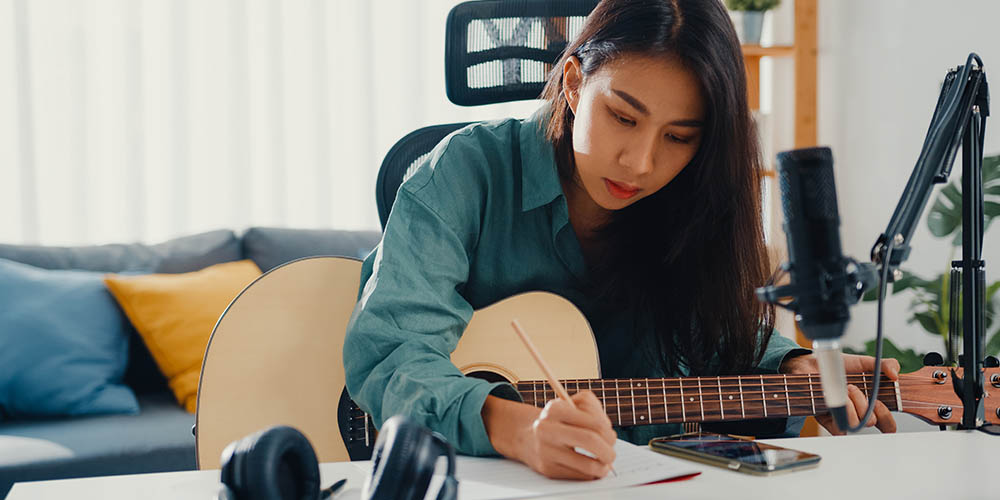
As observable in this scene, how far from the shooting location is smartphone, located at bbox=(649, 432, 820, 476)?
76cm

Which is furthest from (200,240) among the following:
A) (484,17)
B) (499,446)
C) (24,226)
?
(499,446)

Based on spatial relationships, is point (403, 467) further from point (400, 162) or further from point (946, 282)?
point (946, 282)

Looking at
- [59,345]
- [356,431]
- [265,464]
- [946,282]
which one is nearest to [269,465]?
[265,464]

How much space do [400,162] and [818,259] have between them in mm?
962

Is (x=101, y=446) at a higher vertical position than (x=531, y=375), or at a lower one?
lower

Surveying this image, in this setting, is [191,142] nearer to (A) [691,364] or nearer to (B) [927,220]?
(A) [691,364]

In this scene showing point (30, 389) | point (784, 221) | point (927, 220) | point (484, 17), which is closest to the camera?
point (784, 221)

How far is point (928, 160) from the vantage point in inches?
30.5

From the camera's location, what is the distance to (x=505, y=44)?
1434mm

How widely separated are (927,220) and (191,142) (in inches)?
89.2

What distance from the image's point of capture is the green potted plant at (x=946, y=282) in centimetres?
213

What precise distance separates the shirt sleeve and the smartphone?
0.17 meters

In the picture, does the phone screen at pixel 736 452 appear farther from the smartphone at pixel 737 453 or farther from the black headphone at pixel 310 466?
the black headphone at pixel 310 466

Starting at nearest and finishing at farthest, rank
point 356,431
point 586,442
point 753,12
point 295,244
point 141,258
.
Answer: point 586,442
point 356,431
point 141,258
point 295,244
point 753,12
